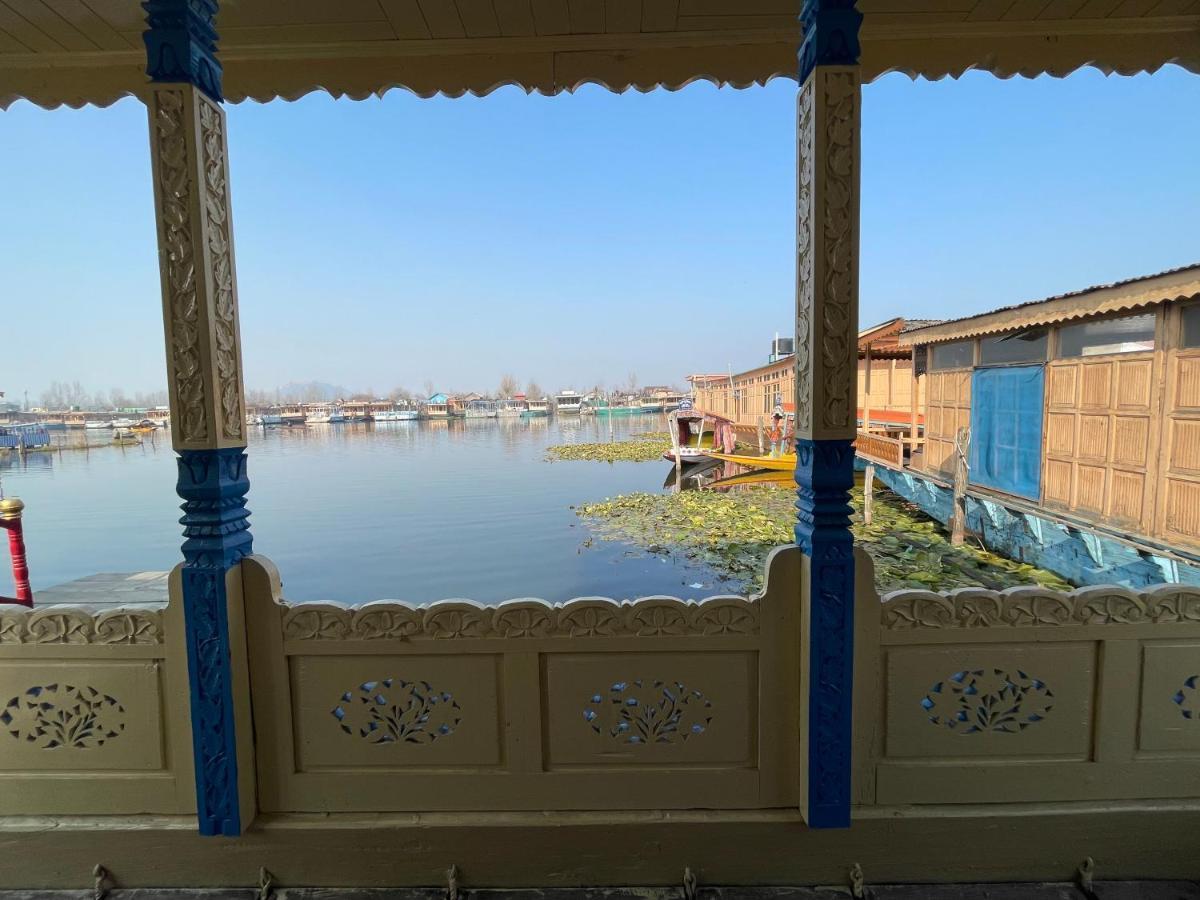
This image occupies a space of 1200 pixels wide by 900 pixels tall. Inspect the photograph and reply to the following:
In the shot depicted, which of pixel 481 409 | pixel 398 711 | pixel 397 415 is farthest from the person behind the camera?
pixel 481 409

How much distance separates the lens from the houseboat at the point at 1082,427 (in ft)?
14.8

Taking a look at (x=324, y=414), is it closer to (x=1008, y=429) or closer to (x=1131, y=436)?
(x=1008, y=429)

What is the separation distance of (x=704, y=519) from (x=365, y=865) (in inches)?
458

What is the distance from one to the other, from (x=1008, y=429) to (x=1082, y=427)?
1.26 meters

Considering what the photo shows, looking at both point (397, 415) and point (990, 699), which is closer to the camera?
point (990, 699)

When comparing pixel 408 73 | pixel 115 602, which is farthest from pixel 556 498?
pixel 408 73

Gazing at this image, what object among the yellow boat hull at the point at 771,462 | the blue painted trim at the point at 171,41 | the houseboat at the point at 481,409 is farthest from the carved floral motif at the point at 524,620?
the houseboat at the point at 481,409

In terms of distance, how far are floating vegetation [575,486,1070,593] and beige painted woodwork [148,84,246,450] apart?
448 cm

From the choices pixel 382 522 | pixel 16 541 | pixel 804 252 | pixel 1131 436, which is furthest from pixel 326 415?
pixel 804 252

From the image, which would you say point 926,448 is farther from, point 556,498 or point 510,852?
point 556,498

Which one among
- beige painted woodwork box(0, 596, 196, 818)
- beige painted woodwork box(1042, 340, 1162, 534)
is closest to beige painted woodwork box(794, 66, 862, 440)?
beige painted woodwork box(0, 596, 196, 818)

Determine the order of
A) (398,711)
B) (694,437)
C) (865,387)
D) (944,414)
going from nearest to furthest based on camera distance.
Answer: (398,711)
(944,414)
(865,387)
(694,437)

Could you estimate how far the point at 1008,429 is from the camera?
694 cm

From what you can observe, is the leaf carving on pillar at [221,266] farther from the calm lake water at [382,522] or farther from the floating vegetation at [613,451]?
the floating vegetation at [613,451]
